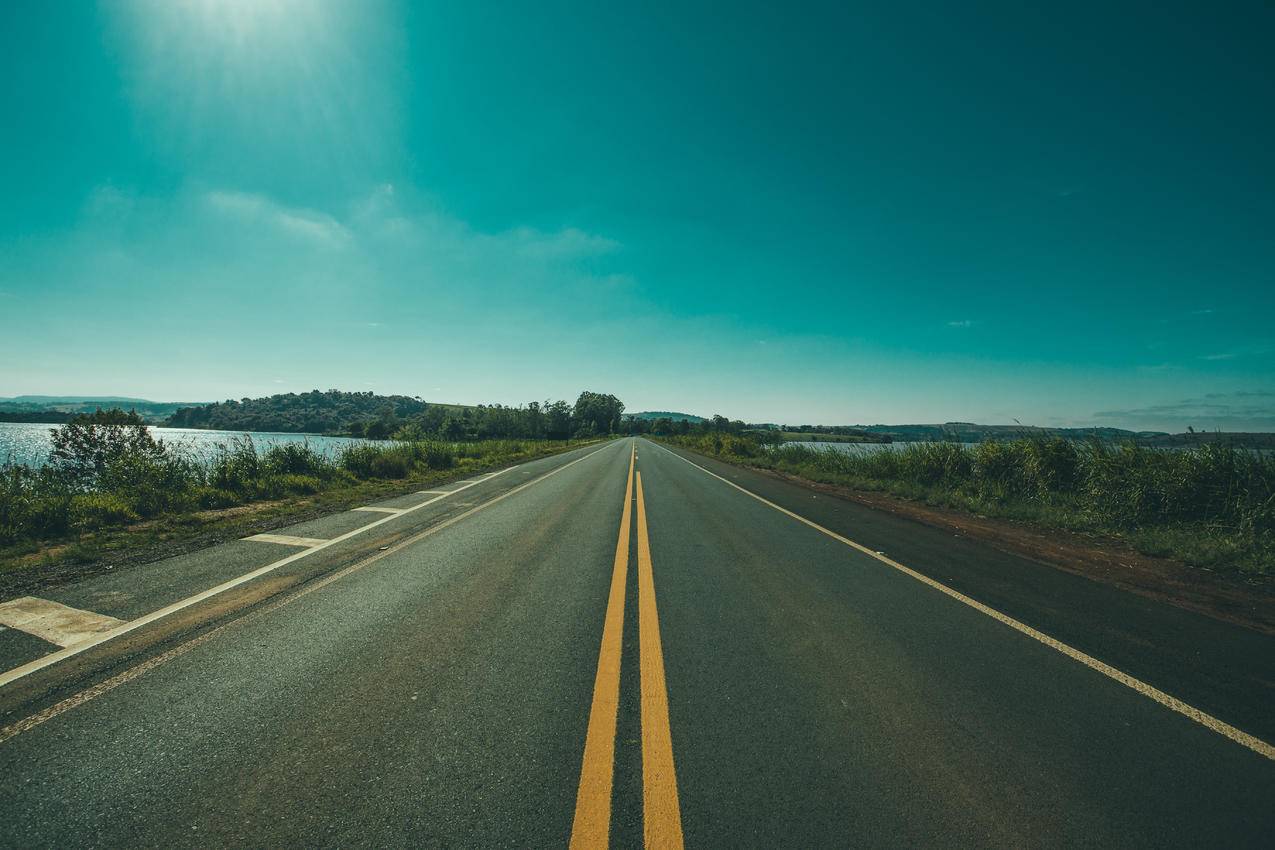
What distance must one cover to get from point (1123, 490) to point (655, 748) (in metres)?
11.4

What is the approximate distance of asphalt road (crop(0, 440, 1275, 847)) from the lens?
1841 mm

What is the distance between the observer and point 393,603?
4090 mm

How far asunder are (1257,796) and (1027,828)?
1.21 metres

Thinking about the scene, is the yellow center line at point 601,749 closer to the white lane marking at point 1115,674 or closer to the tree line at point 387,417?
the white lane marking at point 1115,674

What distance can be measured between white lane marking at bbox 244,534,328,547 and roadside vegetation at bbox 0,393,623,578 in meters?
1.39

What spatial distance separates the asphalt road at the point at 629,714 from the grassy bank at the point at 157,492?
2140mm

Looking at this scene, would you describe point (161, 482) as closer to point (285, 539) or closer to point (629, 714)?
point (285, 539)

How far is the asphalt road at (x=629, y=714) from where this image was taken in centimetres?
184

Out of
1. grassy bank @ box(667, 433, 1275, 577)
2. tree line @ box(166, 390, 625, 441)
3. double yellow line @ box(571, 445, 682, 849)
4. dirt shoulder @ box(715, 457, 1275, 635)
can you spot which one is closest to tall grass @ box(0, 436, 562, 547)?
double yellow line @ box(571, 445, 682, 849)

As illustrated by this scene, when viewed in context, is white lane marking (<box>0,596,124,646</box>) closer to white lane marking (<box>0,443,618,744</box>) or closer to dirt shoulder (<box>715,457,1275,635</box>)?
white lane marking (<box>0,443,618,744</box>)

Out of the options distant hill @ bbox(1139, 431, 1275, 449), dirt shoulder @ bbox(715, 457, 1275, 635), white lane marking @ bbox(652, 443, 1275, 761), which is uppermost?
distant hill @ bbox(1139, 431, 1275, 449)

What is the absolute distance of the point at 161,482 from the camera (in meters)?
8.69

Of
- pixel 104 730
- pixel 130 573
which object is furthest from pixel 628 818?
pixel 130 573

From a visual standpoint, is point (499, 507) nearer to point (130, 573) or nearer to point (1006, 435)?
point (130, 573)
